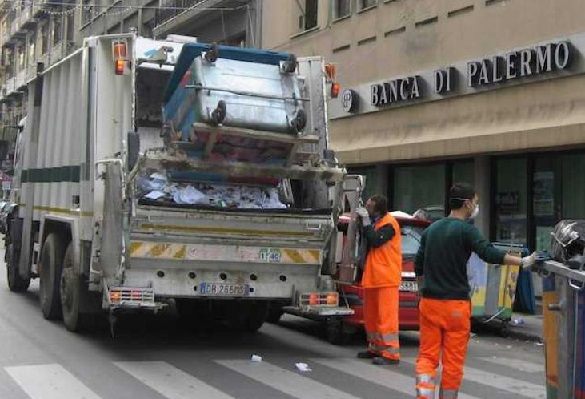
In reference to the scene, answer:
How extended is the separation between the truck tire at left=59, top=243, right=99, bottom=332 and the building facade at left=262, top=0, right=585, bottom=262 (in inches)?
315

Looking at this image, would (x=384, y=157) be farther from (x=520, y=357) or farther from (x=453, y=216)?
(x=453, y=216)

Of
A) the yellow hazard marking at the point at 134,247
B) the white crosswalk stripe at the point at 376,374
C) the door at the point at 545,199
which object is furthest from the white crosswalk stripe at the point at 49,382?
the door at the point at 545,199

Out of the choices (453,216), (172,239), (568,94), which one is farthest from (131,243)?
(568,94)

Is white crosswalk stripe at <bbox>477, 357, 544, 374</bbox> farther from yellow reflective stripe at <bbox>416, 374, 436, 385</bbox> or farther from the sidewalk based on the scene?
yellow reflective stripe at <bbox>416, 374, 436, 385</bbox>

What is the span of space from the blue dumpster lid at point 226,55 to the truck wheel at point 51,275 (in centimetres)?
304

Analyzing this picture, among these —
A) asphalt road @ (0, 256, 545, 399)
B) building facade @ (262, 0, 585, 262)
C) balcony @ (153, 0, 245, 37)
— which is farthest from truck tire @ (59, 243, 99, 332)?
balcony @ (153, 0, 245, 37)

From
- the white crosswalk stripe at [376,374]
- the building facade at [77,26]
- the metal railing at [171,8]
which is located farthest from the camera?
the metal railing at [171,8]

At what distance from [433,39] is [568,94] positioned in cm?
417

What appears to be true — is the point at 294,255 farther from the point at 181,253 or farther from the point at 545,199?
the point at 545,199

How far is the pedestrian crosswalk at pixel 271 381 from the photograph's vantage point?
6.72 m

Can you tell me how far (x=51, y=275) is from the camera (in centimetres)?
997

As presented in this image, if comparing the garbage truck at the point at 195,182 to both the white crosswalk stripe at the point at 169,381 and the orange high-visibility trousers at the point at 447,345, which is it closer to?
the white crosswalk stripe at the point at 169,381

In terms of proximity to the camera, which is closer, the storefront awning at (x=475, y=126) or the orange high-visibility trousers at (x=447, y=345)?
the orange high-visibility trousers at (x=447, y=345)

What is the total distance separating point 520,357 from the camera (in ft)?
30.5
